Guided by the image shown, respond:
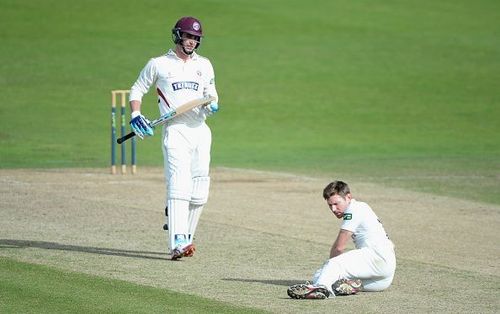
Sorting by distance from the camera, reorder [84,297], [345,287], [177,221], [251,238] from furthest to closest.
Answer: [251,238] < [177,221] < [345,287] < [84,297]

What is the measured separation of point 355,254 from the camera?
12047mm

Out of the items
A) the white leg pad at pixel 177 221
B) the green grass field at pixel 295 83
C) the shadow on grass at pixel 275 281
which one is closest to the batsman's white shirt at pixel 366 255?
the shadow on grass at pixel 275 281

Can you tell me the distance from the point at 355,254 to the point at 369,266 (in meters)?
0.17

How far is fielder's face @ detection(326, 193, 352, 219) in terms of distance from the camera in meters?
12.0

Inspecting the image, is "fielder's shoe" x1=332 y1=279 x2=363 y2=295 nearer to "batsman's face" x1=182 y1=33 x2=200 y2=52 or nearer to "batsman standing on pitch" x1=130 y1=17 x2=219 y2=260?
"batsman standing on pitch" x1=130 y1=17 x2=219 y2=260

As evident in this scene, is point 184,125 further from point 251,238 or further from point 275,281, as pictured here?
point 275,281

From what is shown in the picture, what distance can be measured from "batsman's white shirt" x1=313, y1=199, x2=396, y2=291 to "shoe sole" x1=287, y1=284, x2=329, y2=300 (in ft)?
0.96

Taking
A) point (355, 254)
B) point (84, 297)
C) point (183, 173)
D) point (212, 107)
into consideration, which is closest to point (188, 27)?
point (212, 107)

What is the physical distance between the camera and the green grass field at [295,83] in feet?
88.1

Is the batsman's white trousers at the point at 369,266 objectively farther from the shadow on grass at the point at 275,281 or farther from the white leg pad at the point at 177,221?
the white leg pad at the point at 177,221

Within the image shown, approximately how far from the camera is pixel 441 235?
52.7ft

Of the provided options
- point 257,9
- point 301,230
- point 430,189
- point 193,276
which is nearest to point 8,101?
point 257,9

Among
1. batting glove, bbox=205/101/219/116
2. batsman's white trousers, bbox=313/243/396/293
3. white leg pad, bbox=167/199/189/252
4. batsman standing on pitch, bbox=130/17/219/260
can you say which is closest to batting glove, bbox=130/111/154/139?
batsman standing on pitch, bbox=130/17/219/260

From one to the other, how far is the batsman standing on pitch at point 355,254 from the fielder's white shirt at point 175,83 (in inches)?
109
